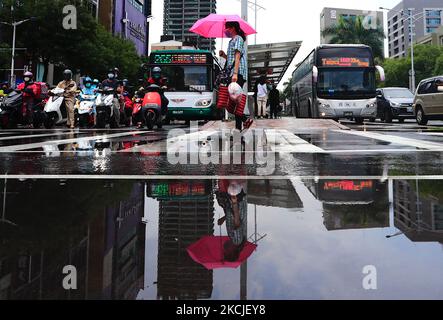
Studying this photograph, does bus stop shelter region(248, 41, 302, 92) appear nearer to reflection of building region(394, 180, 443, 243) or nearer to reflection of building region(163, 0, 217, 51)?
reflection of building region(394, 180, 443, 243)

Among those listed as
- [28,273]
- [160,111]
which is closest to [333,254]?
[28,273]

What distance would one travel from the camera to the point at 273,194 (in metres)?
3.01

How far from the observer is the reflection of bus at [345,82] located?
1923cm

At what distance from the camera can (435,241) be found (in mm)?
1976

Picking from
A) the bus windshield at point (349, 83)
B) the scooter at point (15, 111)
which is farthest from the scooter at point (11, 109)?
the bus windshield at point (349, 83)

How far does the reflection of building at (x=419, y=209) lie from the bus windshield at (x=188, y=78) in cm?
1469

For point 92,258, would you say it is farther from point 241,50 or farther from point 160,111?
point 160,111

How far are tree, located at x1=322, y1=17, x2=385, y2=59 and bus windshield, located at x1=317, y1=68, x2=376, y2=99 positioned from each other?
2978cm

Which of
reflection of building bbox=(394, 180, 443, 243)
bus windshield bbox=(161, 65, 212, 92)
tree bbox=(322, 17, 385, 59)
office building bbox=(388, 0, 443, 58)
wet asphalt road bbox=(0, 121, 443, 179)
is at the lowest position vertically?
reflection of building bbox=(394, 180, 443, 243)

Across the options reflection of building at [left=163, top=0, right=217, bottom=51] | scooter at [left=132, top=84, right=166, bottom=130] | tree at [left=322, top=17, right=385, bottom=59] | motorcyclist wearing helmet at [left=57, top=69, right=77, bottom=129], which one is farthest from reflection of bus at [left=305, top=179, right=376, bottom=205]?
reflection of building at [left=163, top=0, right=217, bottom=51]

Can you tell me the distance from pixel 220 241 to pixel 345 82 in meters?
18.7

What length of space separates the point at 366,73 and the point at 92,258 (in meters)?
19.4

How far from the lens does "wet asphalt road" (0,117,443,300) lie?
148 cm
